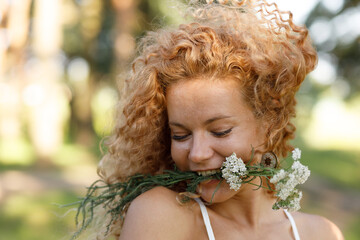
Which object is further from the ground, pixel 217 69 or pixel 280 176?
pixel 217 69

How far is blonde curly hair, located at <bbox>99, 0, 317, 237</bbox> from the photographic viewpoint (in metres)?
2.16

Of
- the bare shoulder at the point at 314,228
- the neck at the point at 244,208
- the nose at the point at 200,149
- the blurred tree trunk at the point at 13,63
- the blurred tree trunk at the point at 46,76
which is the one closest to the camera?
the nose at the point at 200,149

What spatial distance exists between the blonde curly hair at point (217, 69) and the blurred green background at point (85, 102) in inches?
16.8

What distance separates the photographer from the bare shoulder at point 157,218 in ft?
6.29

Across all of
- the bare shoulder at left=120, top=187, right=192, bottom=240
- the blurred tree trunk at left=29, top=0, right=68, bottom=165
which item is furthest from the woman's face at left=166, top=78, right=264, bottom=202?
the blurred tree trunk at left=29, top=0, right=68, bottom=165

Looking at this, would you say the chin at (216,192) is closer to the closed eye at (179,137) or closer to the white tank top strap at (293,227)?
the closed eye at (179,137)

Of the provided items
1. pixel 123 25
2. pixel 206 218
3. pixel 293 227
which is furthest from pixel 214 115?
pixel 123 25

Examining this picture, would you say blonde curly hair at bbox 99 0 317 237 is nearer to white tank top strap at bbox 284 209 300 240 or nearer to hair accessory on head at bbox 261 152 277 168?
hair accessory on head at bbox 261 152 277 168

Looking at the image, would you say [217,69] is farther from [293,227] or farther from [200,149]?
[293,227]

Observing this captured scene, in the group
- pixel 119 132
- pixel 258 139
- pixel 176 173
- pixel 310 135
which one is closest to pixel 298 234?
pixel 258 139

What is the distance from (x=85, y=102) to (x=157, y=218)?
1871 cm

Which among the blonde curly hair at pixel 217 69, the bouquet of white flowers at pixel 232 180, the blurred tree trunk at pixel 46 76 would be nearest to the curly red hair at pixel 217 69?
the blonde curly hair at pixel 217 69

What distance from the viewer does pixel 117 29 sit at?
38.6ft

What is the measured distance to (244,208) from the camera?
2355 mm
